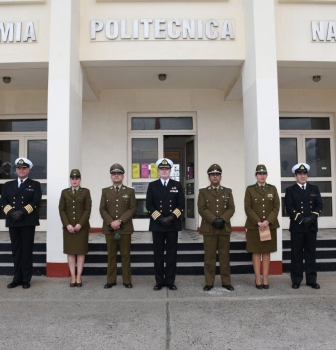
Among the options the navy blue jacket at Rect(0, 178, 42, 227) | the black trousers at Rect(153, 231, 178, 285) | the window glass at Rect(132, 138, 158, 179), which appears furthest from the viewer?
the window glass at Rect(132, 138, 158, 179)

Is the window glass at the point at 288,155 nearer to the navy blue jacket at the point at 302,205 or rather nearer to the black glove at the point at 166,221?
the navy blue jacket at the point at 302,205

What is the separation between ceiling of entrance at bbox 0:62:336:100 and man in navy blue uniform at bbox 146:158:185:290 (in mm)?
2690

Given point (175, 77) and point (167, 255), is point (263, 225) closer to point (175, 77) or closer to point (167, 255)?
point (167, 255)

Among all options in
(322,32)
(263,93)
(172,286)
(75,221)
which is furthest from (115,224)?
(322,32)

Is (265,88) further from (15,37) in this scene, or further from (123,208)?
(15,37)

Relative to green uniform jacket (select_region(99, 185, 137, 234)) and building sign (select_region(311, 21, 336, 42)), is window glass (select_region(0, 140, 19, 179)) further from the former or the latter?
building sign (select_region(311, 21, 336, 42))

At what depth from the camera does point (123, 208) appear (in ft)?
17.2

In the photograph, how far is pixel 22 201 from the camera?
5363 mm

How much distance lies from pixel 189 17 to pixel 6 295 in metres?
5.52

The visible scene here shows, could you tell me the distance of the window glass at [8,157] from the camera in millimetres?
8836

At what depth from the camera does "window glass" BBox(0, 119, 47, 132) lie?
8.88 metres

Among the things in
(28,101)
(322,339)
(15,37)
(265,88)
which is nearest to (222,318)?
(322,339)

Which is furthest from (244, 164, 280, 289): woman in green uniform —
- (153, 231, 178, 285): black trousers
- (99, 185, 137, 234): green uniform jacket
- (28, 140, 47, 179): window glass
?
(28, 140, 47, 179): window glass

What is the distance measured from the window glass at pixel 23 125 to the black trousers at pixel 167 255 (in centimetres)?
518
